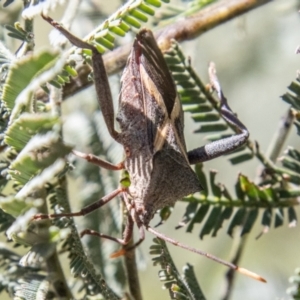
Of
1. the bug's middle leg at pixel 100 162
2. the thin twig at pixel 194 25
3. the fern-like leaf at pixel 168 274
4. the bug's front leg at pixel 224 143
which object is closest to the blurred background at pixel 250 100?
the thin twig at pixel 194 25

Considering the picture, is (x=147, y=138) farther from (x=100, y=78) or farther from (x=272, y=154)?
(x=272, y=154)

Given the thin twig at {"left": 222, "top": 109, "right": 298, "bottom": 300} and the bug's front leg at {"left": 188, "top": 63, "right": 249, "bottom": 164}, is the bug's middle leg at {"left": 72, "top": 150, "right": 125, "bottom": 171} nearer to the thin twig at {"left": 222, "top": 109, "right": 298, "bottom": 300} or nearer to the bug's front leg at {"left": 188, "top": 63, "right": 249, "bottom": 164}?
the bug's front leg at {"left": 188, "top": 63, "right": 249, "bottom": 164}

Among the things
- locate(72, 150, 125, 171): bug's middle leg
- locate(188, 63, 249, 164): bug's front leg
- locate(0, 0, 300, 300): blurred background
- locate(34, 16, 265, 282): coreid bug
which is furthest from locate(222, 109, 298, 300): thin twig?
locate(0, 0, 300, 300): blurred background

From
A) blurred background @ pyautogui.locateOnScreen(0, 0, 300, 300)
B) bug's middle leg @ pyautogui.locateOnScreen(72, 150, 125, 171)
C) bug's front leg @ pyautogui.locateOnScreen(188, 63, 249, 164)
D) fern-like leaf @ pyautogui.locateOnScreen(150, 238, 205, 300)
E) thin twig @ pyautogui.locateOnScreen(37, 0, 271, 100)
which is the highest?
thin twig @ pyautogui.locateOnScreen(37, 0, 271, 100)

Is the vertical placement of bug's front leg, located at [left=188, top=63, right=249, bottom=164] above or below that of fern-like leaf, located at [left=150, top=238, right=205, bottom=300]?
above

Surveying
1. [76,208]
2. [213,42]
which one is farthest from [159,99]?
[213,42]

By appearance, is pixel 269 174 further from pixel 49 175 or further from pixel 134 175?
pixel 49 175
